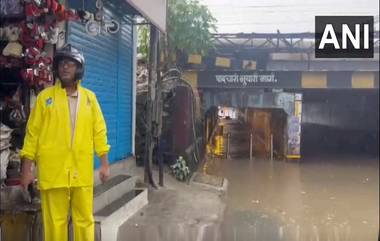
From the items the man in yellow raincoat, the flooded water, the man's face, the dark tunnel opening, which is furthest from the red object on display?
the dark tunnel opening

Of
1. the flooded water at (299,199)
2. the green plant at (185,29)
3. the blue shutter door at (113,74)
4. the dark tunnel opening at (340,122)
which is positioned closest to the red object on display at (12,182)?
the blue shutter door at (113,74)

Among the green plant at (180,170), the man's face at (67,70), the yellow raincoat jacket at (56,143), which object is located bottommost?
the green plant at (180,170)

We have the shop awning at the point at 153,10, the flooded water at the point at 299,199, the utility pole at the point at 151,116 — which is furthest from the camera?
the utility pole at the point at 151,116

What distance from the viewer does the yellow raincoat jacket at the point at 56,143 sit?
319cm

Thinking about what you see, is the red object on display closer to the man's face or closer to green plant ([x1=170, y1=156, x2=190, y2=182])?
the man's face

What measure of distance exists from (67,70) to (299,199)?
586 centimetres

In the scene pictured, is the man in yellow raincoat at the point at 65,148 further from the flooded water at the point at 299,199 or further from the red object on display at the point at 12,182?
the flooded water at the point at 299,199

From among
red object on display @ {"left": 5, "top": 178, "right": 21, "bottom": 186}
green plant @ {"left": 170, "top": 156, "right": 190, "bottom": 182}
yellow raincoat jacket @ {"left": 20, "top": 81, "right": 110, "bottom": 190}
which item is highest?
yellow raincoat jacket @ {"left": 20, "top": 81, "right": 110, "bottom": 190}

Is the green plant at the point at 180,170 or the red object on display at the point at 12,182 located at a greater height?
the red object on display at the point at 12,182

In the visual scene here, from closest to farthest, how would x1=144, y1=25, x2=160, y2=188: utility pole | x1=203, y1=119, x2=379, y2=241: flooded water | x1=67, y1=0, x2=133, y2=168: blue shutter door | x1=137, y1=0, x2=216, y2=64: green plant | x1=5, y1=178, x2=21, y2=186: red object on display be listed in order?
x1=5, y1=178, x2=21, y2=186: red object on display → x1=203, y1=119, x2=379, y2=241: flooded water → x1=67, y1=0, x2=133, y2=168: blue shutter door → x1=144, y1=25, x2=160, y2=188: utility pole → x1=137, y1=0, x2=216, y2=64: green plant

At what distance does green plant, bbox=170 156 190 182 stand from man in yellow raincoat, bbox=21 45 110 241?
5.93 meters

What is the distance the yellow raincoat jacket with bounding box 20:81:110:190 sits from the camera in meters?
3.19

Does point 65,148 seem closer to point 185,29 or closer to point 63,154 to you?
point 63,154

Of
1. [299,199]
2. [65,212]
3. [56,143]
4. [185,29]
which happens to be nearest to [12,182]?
[65,212]
